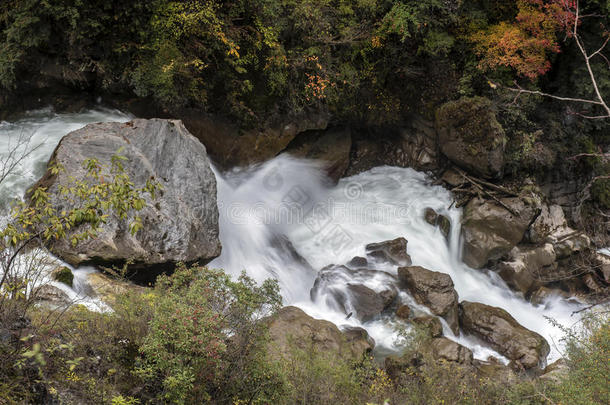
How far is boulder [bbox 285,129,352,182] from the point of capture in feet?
37.9

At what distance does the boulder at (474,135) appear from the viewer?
11.1m

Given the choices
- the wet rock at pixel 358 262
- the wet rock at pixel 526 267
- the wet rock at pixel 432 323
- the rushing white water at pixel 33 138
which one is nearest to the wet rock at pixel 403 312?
the wet rock at pixel 432 323

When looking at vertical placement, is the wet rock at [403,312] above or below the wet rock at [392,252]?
below

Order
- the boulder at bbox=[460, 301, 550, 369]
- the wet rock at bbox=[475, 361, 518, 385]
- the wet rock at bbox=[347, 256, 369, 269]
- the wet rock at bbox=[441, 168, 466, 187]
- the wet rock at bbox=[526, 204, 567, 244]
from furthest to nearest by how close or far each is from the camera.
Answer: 1. the wet rock at bbox=[441, 168, 466, 187]
2. the wet rock at bbox=[526, 204, 567, 244]
3. the wet rock at bbox=[347, 256, 369, 269]
4. the boulder at bbox=[460, 301, 550, 369]
5. the wet rock at bbox=[475, 361, 518, 385]

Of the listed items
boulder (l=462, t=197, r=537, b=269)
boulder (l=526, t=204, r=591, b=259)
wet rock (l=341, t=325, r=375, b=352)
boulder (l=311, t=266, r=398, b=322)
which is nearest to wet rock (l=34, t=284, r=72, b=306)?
wet rock (l=341, t=325, r=375, b=352)

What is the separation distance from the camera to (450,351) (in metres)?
7.89

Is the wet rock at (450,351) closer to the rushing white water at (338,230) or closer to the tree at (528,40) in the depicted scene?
the rushing white water at (338,230)

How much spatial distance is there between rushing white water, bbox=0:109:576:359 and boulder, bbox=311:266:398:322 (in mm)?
112

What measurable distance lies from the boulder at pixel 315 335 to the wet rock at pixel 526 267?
481cm

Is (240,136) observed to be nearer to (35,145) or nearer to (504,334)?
(35,145)

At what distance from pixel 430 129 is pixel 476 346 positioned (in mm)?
6282

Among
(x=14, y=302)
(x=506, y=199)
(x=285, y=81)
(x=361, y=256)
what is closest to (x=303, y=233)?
(x=361, y=256)

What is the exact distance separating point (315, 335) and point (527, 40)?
9.01 meters

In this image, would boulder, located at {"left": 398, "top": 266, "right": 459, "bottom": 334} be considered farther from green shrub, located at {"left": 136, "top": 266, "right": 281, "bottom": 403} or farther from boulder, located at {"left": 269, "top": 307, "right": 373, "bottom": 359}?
green shrub, located at {"left": 136, "top": 266, "right": 281, "bottom": 403}
